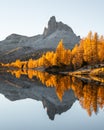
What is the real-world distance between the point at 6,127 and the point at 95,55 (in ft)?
318

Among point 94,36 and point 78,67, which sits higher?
point 94,36

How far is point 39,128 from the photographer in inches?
1117

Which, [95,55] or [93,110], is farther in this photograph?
[95,55]

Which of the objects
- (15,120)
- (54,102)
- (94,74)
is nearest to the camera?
(15,120)

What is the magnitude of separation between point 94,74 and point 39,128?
7776 centimetres

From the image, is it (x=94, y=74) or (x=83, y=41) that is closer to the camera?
(x=94, y=74)

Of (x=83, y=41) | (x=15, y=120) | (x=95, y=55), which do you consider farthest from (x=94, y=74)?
(x=15, y=120)

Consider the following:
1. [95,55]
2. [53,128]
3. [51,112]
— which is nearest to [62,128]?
[53,128]

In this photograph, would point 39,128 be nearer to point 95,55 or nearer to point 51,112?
point 51,112

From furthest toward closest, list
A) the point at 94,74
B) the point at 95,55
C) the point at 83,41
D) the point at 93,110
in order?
the point at 83,41, the point at 95,55, the point at 94,74, the point at 93,110

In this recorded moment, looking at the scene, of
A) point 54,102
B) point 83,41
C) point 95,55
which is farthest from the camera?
point 83,41

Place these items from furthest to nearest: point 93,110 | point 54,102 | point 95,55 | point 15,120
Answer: point 95,55, point 54,102, point 93,110, point 15,120

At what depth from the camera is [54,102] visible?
1831 inches

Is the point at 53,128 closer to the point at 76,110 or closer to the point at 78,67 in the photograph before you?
the point at 76,110
